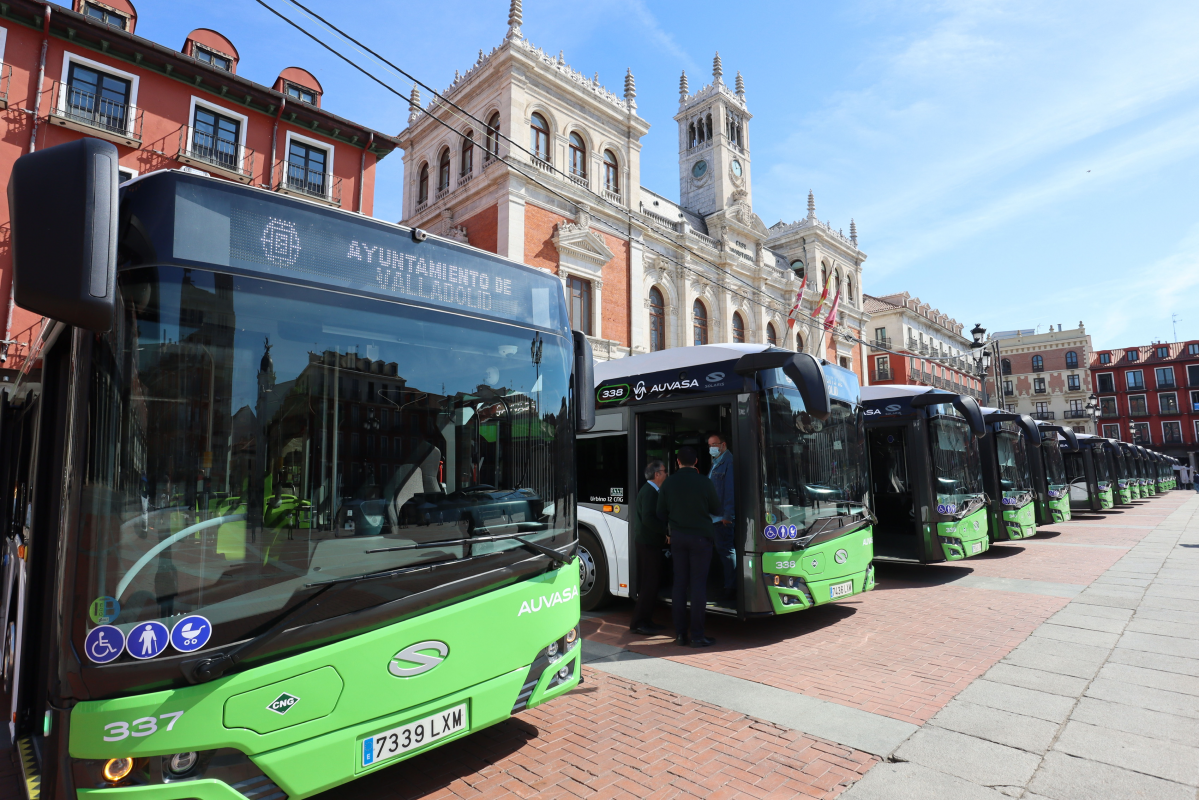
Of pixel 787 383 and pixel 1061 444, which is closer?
pixel 787 383

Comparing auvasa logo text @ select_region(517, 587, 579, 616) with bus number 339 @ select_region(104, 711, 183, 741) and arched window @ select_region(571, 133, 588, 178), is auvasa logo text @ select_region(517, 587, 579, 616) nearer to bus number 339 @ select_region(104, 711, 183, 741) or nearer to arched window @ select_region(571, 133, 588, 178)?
bus number 339 @ select_region(104, 711, 183, 741)

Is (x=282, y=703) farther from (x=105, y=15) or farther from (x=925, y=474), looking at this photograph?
(x=105, y=15)

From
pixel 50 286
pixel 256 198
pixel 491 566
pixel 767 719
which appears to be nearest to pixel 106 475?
pixel 50 286

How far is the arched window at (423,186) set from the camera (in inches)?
1184

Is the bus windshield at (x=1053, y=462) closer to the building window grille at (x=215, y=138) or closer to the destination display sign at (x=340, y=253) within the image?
the destination display sign at (x=340, y=253)

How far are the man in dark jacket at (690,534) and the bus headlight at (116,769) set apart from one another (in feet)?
14.6

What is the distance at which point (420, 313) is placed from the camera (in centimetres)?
329

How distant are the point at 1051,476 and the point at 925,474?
9.88 meters

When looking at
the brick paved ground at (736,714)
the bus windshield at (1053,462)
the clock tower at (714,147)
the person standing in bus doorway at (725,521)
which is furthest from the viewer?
the clock tower at (714,147)

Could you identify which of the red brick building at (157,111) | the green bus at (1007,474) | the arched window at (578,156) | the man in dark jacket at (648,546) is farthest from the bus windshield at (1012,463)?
the arched window at (578,156)

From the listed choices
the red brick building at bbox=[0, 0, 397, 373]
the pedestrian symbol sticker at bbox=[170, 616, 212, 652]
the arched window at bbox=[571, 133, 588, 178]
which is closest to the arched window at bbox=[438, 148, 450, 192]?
the arched window at bbox=[571, 133, 588, 178]

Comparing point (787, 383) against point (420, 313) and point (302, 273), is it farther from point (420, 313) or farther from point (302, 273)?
point (302, 273)

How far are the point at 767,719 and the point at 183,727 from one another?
133 inches

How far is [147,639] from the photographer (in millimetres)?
2291
